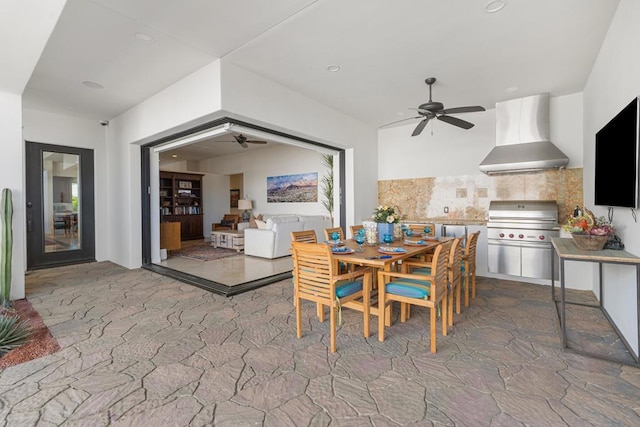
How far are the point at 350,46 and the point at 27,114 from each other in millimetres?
5794

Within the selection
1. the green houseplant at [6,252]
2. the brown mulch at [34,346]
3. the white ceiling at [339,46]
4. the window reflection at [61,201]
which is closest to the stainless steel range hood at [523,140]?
the white ceiling at [339,46]

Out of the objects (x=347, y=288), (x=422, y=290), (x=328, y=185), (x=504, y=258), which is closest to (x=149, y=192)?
(x=328, y=185)

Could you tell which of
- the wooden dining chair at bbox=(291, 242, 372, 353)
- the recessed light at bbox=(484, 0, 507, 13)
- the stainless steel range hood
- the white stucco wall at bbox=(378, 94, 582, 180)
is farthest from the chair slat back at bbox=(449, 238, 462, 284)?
the white stucco wall at bbox=(378, 94, 582, 180)

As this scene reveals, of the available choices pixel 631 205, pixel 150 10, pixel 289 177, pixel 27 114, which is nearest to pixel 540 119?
pixel 631 205

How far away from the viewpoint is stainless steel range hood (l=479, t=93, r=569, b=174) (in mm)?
4305

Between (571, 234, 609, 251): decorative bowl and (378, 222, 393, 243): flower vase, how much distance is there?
1.64 meters

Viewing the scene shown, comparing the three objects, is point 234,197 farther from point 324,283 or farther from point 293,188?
point 324,283

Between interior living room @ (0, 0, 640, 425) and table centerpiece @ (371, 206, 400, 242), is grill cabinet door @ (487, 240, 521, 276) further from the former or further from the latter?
table centerpiece @ (371, 206, 400, 242)

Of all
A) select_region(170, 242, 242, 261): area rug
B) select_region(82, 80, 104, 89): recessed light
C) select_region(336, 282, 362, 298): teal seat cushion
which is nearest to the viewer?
select_region(336, 282, 362, 298): teal seat cushion

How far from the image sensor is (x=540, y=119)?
4488 mm

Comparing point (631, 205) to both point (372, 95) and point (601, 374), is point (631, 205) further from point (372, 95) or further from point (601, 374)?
point (372, 95)

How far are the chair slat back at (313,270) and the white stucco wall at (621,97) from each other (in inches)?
92.4

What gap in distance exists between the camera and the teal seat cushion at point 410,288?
97.3 inches

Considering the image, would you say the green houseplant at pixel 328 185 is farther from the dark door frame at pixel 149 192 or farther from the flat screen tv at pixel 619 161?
the flat screen tv at pixel 619 161
